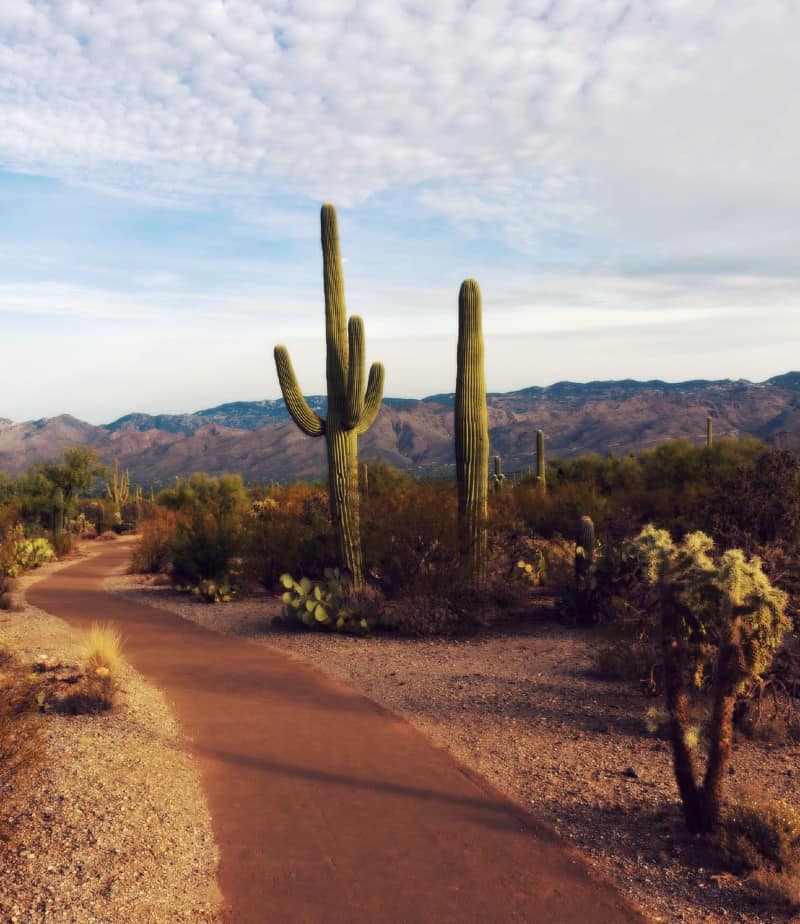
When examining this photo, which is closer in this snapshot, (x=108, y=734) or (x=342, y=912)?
(x=342, y=912)

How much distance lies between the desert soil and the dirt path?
0.91 feet

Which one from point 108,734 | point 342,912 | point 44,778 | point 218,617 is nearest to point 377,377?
point 218,617

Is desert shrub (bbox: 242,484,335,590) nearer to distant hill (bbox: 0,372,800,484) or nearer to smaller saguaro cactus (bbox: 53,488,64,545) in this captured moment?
smaller saguaro cactus (bbox: 53,488,64,545)

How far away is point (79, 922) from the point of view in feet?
14.4

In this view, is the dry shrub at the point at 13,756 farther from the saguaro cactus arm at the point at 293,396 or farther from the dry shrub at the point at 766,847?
the saguaro cactus arm at the point at 293,396

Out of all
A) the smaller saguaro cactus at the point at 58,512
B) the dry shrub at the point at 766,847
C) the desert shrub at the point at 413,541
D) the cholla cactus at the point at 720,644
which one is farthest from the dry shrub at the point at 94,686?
the smaller saguaro cactus at the point at 58,512

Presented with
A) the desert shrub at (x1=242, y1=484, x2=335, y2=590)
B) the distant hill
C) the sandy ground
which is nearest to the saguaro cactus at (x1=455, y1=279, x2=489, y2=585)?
the desert shrub at (x1=242, y1=484, x2=335, y2=590)

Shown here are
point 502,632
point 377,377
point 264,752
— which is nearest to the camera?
point 264,752

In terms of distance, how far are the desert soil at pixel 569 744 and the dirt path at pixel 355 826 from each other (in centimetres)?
28

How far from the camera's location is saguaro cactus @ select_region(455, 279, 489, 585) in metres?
13.3

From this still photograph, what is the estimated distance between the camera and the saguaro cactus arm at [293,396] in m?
15.3

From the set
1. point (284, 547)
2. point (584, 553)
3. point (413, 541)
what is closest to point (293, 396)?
point (284, 547)

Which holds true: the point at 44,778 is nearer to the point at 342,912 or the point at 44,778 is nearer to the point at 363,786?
the point at 363,786

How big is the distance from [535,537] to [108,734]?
12.8 meters
